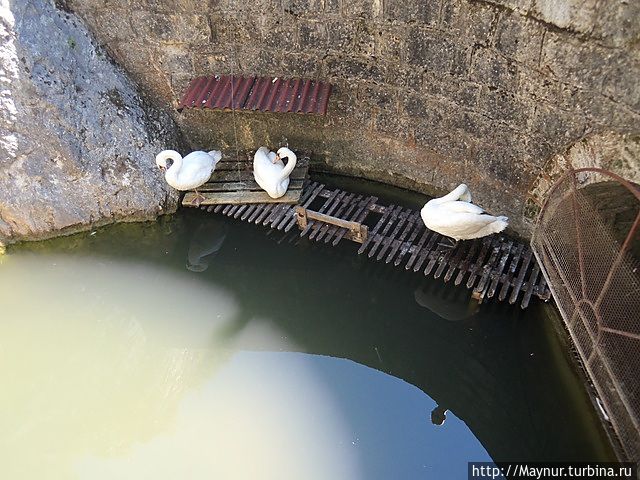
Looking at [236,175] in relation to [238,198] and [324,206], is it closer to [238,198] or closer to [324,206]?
[238,198]

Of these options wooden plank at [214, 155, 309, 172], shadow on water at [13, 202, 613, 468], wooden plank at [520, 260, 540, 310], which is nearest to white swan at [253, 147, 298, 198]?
wooden plank at [214, 155, 309, 172]

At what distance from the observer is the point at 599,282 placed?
3354 mm

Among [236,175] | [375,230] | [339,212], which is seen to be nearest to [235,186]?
[236,175]

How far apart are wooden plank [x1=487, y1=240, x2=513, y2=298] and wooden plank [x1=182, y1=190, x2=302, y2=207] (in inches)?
79.8

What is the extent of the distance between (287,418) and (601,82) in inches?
125

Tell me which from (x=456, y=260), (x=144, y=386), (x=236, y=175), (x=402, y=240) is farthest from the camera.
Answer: (x=236, y=175)

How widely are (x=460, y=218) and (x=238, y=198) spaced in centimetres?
232

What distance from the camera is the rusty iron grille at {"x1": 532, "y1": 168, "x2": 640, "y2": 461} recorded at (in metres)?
3.05

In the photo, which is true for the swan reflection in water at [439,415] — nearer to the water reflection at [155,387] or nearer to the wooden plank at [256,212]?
the water reflection at [155,387]

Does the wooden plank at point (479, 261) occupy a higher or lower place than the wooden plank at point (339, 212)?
higher

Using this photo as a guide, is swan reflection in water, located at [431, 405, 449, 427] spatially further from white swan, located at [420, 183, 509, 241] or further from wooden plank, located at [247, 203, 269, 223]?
wooden plank, located at [247, 203, 269, 223]

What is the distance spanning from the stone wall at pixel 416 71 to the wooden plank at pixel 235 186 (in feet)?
1.71

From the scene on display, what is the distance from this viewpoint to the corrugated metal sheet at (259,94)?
5.04m

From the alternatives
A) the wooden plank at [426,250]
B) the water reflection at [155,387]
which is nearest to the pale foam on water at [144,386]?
the water reflection at [155,387]
